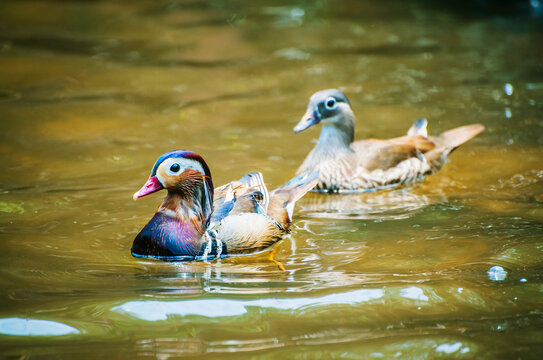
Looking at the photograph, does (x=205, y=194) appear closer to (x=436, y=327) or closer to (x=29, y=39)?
(x=436, y=327)

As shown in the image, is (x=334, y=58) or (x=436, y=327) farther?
(x=334, y=58)

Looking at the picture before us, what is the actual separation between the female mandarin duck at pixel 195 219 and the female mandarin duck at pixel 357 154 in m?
1.61

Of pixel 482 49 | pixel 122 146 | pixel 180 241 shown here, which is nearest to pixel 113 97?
pixel 122 146

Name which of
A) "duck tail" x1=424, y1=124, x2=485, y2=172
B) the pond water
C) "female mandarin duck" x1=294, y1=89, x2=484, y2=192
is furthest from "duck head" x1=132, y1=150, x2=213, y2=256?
"duck tail" x1=424, y1=124, x2=485, y2=172

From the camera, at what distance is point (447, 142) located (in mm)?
7852

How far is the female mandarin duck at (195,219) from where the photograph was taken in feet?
17.9

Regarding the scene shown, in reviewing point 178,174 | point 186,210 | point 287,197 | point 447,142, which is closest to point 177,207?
point 186,210

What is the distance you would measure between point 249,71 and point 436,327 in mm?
6659

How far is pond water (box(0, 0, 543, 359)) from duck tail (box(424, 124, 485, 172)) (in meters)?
0.14

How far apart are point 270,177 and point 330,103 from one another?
3.34 ft

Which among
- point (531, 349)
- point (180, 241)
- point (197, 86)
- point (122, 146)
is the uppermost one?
point (197, 86)

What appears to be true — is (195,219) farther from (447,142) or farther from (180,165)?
(447,142)

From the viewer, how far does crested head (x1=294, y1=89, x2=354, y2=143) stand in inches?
295

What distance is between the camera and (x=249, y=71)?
10.4 m
